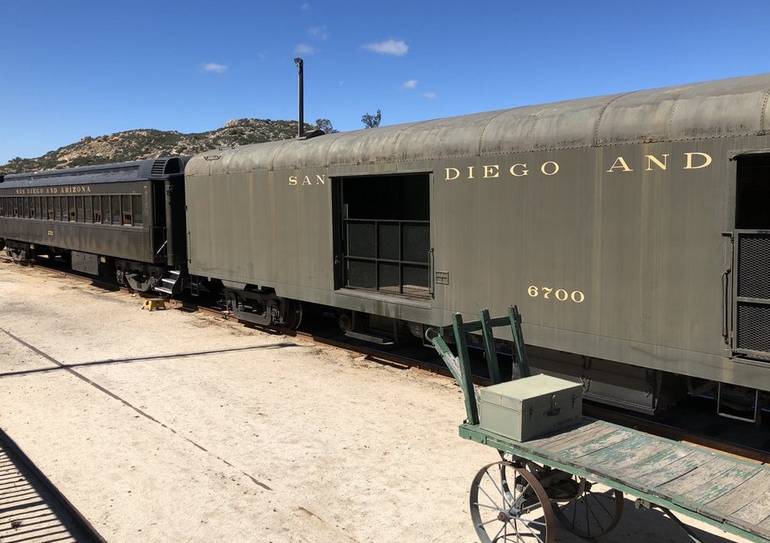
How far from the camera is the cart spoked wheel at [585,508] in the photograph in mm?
4098

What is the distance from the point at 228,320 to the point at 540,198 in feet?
26.8

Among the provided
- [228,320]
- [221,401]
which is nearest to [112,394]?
[221,401]

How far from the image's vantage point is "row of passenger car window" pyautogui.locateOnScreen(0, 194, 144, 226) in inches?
593

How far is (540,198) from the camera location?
6484 millimetres

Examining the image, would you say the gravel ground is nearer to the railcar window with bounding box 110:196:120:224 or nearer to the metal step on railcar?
the metal step on railcar

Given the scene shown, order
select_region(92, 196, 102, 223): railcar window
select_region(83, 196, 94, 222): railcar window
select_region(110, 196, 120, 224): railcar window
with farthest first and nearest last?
select_region(83, 196, 94, 222): railcar window
select_region(92, 196, 102, 223): railcar window
select_region(110, 196, 120, 224): railcar window

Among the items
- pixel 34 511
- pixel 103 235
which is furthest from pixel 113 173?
pixel 34 511

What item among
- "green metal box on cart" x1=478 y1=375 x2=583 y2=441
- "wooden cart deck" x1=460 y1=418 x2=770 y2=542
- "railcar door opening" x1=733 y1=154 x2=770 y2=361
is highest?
"railcar door opening" x1=733 y1=154 x2=770 y2=361

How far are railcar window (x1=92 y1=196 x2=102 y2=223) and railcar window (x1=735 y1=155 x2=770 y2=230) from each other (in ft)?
49.6

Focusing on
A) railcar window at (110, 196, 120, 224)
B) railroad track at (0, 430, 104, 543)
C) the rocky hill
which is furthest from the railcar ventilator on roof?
the rocky hill

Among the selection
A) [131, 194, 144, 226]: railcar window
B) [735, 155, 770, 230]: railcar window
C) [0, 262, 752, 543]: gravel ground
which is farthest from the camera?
[131, 194, 144, 226]: railcar window

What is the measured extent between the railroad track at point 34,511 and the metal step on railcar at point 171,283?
8.46 metres

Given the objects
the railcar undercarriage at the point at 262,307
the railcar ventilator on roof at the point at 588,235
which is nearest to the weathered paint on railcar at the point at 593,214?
the railcar ventilator on roof at the point at 588,235

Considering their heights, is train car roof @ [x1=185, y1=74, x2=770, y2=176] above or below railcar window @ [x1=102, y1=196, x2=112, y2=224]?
above
